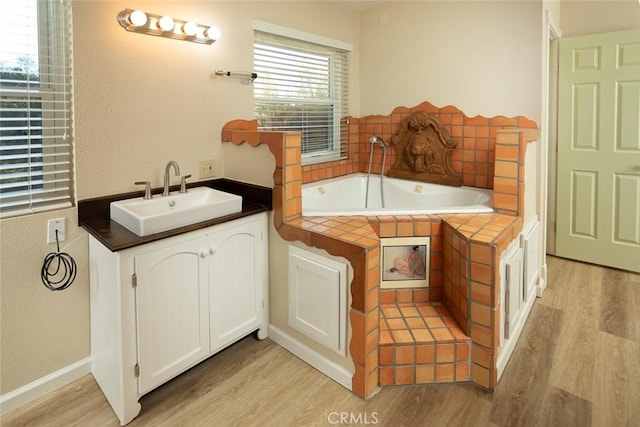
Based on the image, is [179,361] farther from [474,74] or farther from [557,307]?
[474,74]

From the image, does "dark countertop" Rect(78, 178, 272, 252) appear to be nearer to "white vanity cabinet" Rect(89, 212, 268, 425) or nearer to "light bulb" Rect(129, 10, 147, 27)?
"white vanity cabinet" Rect(89, 212, 268, 425)

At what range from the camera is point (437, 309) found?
7.50 feet

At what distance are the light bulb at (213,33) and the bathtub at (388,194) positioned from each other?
124 cm

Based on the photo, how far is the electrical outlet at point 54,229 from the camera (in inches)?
74.5

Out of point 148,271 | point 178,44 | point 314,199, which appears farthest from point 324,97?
point 148,271

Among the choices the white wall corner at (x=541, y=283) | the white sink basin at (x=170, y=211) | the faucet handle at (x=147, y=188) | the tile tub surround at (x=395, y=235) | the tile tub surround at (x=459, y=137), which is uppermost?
the tile tub surround at (x=459, y=137)

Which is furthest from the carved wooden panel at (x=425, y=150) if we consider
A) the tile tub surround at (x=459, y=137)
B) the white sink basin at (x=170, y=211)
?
the white sink basin at (x=170, y=211)

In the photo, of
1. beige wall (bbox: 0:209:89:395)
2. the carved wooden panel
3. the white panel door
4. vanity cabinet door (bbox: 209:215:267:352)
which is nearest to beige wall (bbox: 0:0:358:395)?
beige wall (bbox: 0:209:89:395)

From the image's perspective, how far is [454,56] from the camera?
3152mm

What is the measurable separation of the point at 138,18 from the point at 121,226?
102cm

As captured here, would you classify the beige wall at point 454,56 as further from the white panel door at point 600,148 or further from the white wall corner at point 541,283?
the white wall corner at point 541,283

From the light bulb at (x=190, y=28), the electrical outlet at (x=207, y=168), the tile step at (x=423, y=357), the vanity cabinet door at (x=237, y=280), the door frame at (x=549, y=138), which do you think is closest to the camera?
the tile step at (x=423, y=357)

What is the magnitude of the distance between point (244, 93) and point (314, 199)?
0.97 meters

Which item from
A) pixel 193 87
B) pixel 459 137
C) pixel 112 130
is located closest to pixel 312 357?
pixel 112 130
